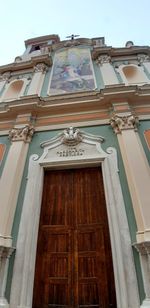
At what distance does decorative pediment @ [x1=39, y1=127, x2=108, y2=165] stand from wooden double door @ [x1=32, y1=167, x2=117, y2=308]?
42 cm

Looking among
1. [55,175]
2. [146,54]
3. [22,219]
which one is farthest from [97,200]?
[146,54]

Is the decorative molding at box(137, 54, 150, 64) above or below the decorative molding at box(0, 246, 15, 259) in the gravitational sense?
above

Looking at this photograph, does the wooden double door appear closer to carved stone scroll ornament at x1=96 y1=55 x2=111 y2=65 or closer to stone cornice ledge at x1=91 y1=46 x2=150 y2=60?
carved stone scroll ornament at x1=96 y1=55 x2=111 y2=65

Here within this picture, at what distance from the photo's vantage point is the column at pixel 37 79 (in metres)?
7.49

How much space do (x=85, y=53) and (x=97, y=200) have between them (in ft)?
27.0

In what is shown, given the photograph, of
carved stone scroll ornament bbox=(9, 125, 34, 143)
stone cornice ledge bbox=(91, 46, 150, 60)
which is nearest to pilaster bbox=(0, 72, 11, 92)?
carved stone scroll ornament bbox=(9, 125, 34, 143)

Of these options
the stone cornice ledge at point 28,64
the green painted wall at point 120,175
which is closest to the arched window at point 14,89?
the stone cornice ledge at point 28,64

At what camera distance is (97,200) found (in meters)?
4.49

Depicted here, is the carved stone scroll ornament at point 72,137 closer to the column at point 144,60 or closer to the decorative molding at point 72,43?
the column at point 144,60

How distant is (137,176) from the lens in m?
4.34

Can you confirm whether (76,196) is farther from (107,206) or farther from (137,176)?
(137,176)

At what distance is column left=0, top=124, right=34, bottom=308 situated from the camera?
3652 millimetres

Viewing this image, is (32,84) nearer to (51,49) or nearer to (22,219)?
(51,49)

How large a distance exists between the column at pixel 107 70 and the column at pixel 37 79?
252 cm
